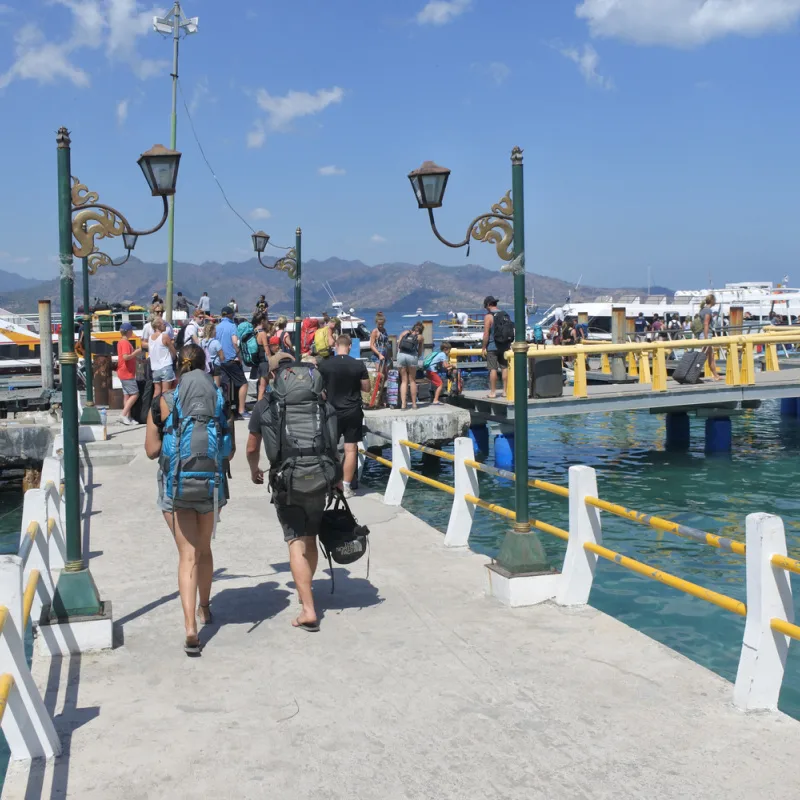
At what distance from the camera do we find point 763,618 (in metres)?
4.90

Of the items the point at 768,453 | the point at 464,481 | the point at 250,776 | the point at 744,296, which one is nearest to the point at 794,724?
the point at 250,776

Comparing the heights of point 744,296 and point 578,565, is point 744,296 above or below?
above

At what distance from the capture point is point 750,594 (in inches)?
196

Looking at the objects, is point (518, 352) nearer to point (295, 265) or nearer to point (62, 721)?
point (62, 721)

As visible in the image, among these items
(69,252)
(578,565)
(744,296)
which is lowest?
(578,565)

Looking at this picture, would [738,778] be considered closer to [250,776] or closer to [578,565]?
[250,776]

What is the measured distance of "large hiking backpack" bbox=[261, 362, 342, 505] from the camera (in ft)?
20.3

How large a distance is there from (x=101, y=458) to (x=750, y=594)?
11.2 metres

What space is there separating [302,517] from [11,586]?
2120 millimetres

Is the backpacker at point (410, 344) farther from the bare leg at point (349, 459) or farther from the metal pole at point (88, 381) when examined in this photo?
the metal pole at point (88, 381)

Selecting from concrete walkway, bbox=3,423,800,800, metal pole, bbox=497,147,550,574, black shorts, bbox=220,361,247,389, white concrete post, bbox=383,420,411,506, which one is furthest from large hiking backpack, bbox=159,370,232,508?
black shorts, bbox=220,361,247,389

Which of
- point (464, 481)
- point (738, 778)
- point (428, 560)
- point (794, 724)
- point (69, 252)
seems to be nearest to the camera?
point (738, 778)

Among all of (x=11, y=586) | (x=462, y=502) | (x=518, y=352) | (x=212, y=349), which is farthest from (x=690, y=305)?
(x=11, y=586)

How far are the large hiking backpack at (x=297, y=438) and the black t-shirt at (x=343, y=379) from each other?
3.94 metres
